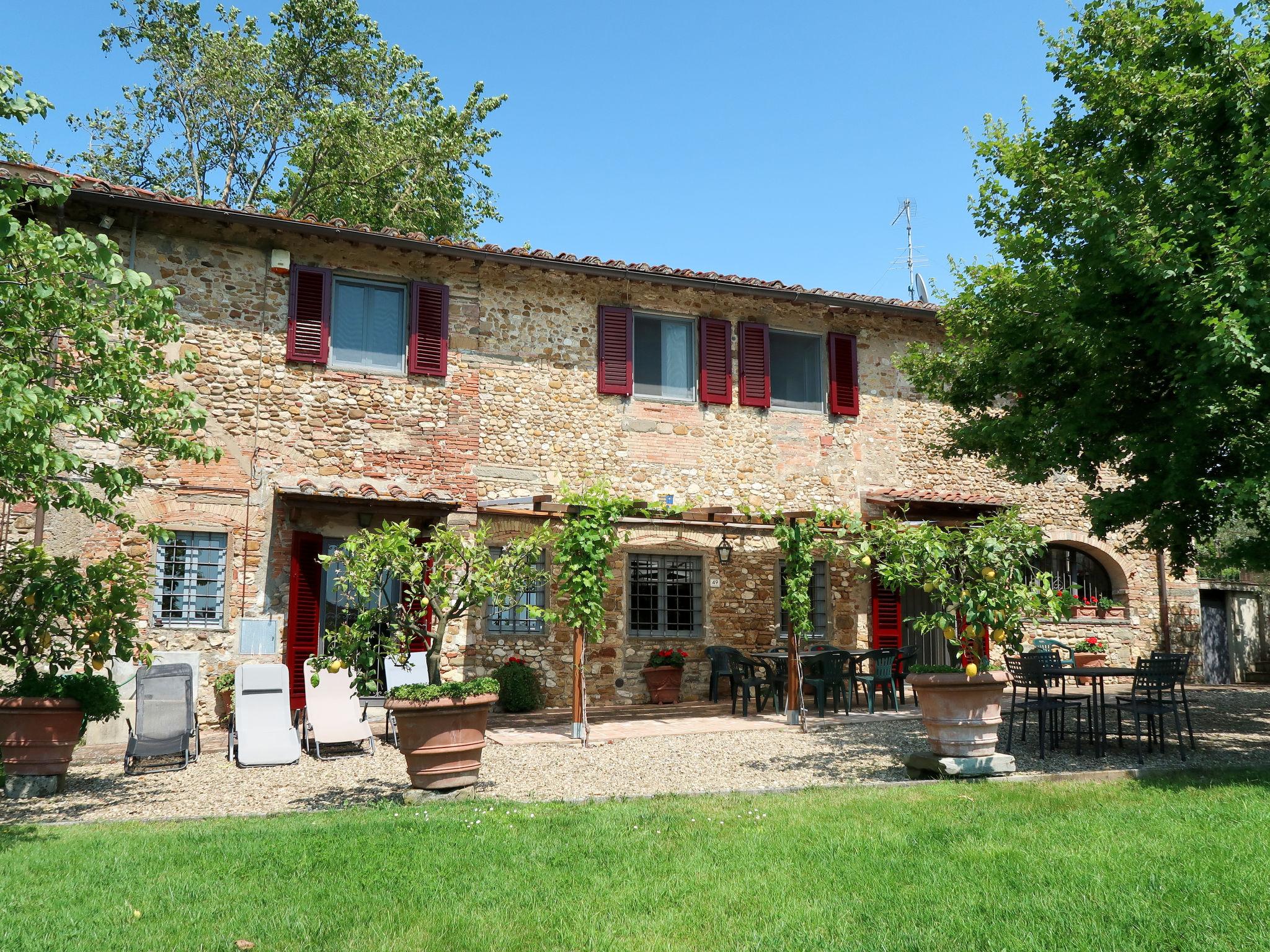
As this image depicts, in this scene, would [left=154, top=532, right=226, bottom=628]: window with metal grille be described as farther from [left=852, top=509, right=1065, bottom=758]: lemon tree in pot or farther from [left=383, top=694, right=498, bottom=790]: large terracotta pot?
[left=852, top=509, right=1065, bottom=758]: lemon tree in pot

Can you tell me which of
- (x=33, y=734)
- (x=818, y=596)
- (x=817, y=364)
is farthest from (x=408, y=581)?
(x=817, y=364)

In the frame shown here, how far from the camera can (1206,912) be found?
3.76 meters

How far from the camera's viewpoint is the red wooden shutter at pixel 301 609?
10570mm

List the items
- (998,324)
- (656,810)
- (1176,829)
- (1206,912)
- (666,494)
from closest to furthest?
(1206,912)
(1176,829)
(656,810)
(998,324)
(666,494)

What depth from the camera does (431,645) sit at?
6559 millimetres

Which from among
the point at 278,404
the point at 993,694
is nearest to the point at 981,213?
the point at 993,694

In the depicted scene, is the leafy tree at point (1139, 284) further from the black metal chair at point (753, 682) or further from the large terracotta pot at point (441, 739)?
the large terracotta pot at point (441, 739)

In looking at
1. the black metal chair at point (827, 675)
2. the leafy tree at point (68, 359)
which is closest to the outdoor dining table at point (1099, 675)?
the black metal chair at point (827, 675)

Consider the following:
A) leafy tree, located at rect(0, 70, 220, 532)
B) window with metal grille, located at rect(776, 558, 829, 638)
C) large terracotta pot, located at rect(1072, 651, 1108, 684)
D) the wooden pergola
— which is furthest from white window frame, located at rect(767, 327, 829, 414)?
leafy tree, located at rect(0, 70, 220, 532)

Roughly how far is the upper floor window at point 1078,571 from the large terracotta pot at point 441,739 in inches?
460

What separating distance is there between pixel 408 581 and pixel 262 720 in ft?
9.09

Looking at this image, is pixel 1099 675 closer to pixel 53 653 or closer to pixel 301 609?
pixel 301 609

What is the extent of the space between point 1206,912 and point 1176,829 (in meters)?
1.49

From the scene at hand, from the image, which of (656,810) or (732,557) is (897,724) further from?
(656,810)
